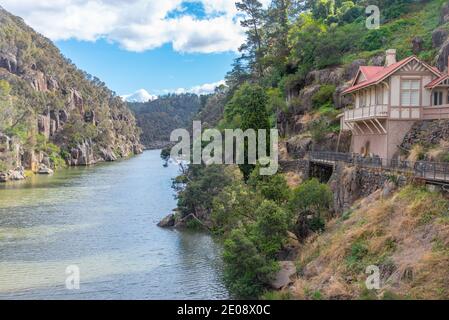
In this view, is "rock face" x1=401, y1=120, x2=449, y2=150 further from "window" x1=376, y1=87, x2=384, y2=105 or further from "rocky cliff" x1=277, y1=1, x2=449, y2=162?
"rocky cliff" x1=277, y1=1, x2=449, y2=162

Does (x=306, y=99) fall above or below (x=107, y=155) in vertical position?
above

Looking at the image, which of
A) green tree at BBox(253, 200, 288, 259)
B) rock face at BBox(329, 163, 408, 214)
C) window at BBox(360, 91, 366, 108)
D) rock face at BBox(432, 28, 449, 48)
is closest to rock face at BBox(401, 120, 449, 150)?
rock face at BBox(329, 163, 408, 214)

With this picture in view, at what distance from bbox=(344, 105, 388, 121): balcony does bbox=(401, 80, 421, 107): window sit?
1262 mm

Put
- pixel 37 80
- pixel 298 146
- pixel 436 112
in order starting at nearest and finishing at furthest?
1. pixel 436 112
2. pixel 298 146
3. pixel 37 80

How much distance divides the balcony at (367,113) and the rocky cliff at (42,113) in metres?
64.0

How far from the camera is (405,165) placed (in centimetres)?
2547

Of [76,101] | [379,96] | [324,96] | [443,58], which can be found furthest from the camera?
[76,101]

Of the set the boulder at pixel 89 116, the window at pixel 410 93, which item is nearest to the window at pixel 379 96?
the window at pixel 410 93

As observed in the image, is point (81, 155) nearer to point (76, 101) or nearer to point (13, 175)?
point (76, 101)

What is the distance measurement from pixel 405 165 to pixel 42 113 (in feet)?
376

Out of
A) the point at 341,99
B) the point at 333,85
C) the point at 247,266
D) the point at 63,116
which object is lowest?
Answer: the point at 247,266

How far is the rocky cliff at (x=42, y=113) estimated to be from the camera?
94.8 metres

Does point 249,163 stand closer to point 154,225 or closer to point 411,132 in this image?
point 154,225

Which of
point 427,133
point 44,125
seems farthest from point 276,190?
point 44,125
